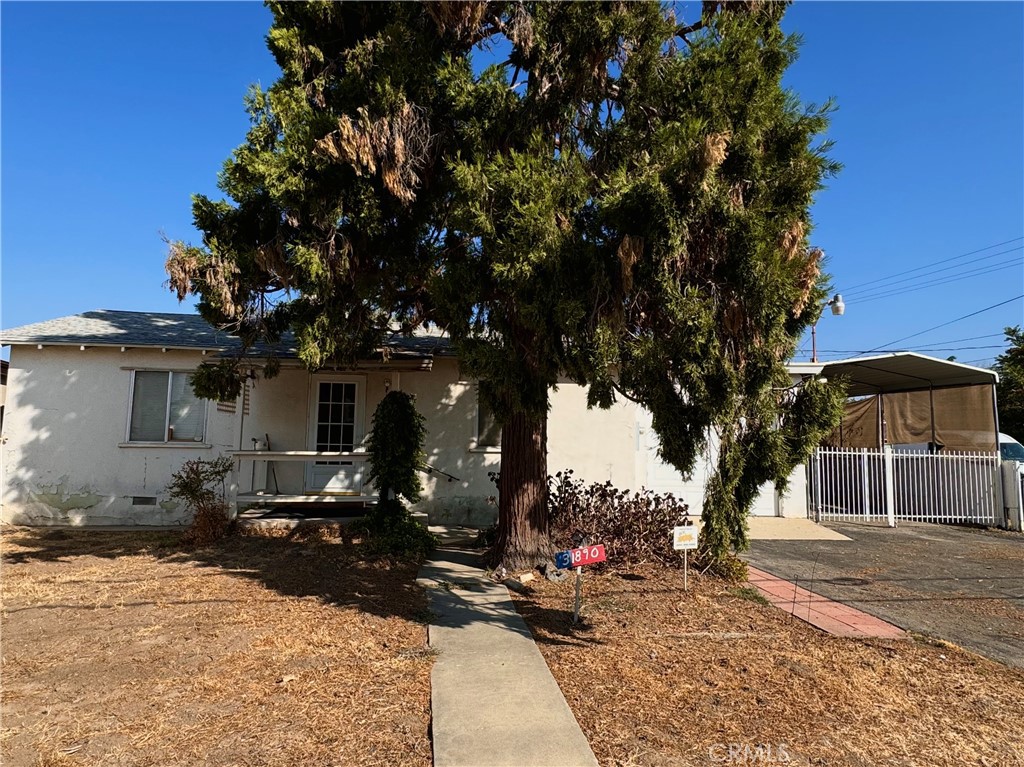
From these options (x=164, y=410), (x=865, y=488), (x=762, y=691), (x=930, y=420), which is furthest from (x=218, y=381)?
A: (x=930, y=420)

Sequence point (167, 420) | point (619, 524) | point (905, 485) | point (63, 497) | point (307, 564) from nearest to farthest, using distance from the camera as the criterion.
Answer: point (307, 564), point (619, 524), point (63, 497), point (167, 420), point (905, 485)

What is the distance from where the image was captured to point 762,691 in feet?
14.4

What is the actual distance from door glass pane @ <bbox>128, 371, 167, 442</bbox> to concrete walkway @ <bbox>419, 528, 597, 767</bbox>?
25.5 feet

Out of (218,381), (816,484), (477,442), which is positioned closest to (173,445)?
(218,381)

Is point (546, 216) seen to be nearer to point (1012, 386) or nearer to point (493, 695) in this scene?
point (493, 695)

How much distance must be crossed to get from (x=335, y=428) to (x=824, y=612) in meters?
8.90

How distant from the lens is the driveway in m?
6.11

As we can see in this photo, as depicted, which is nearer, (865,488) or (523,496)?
(523,496)

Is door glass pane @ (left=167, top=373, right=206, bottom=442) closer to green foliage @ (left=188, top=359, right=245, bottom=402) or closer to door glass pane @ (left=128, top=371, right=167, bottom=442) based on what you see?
door glass pane @ (left=128, top=371, right=167, bottom=442)

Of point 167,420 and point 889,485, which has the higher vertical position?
point 167,420

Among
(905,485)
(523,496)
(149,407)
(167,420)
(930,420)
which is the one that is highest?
(930,420)

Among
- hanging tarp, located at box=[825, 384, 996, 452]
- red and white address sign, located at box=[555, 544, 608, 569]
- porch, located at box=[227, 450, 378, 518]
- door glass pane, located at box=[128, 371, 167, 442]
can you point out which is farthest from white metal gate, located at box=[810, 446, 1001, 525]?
door glass pane, located at box=[128, 371, 167, 442]

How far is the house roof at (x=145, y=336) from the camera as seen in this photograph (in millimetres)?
11000

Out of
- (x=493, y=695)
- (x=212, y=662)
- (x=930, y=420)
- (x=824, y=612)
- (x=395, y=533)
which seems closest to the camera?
(x=493, y=695)
